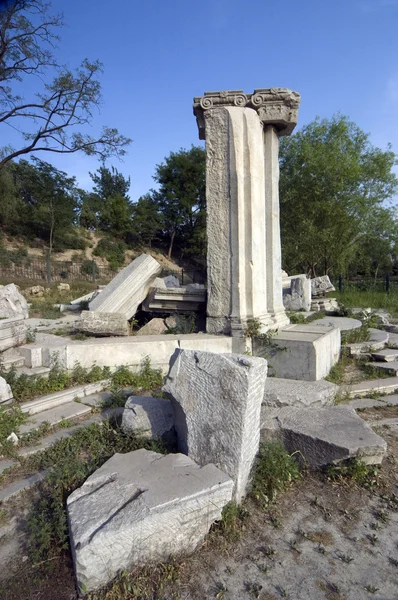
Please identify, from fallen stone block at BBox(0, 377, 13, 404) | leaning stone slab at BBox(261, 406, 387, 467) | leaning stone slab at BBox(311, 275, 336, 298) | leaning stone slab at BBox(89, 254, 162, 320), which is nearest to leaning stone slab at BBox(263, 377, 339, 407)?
leaning stone slab at BBox(261, 406, 387, 467)

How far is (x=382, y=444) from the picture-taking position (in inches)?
93.3

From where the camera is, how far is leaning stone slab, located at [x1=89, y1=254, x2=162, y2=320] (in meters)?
5.18

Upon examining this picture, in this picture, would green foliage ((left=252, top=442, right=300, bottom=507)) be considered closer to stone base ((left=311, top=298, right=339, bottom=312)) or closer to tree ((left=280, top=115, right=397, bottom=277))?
stone base ((left=311, top=298, right=339, bottom=312))

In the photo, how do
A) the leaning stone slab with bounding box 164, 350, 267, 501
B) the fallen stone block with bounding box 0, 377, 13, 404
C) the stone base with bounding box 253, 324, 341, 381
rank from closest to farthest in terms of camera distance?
the leaning stone slab with bounding box 164, 350, 267, 501, the fallen stone block with bounding box 0, 377, 13, 404, the stone base with bounding box 253, 324, 341, 381

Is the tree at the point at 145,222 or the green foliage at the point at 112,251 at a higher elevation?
the tree at the point at 145,222

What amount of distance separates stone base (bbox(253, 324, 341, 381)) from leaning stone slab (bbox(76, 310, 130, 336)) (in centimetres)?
177

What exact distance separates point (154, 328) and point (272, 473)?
345 cm

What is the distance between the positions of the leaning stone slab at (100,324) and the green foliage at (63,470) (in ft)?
6.82

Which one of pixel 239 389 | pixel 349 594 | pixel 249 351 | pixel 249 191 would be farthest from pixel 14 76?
pixel 349 594

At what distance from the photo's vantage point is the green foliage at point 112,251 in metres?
29.3

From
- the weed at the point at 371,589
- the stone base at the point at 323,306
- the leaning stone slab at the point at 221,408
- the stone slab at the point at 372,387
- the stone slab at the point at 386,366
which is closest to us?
the weed at the point at 371,589

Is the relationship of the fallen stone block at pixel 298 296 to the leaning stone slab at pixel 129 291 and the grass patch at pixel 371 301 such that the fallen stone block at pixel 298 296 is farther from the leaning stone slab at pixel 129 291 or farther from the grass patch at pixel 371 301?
the leaning stone slab at pixel 129 291

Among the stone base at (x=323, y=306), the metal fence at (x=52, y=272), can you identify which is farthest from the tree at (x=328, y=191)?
the stone base at (x=323, y=306)

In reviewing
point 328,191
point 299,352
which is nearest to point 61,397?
point 299,352
